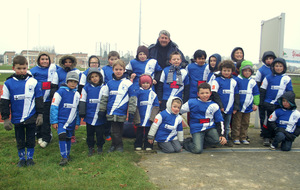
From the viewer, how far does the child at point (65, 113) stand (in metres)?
4.51

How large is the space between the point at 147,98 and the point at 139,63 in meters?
1.01

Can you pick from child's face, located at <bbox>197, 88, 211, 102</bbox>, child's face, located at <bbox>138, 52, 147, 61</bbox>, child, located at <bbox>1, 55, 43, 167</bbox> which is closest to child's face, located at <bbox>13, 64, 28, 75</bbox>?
child, located at <bbox>1, 55, 43, 167</bbox>

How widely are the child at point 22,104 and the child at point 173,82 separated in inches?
101

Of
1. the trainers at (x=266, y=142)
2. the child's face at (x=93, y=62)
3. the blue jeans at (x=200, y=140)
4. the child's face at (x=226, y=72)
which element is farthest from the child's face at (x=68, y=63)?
the trainers at (x=266, y=142)

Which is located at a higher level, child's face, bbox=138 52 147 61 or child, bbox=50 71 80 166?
child's face, bbox=138 52 147 61

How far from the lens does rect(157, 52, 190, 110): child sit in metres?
5.70

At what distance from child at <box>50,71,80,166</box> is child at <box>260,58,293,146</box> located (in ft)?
13.5

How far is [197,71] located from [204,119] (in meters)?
1.24

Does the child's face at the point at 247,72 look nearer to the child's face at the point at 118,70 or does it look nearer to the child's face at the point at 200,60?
the child's face at the point at 200,60

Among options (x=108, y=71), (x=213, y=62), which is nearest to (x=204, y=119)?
(x=213, y=62)

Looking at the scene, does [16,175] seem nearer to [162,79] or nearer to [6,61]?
[162,79]

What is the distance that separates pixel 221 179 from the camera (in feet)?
12.4

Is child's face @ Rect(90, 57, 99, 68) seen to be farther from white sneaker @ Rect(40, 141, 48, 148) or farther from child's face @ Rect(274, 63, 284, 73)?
child's face @ Rect(274, 63, 284, 73)

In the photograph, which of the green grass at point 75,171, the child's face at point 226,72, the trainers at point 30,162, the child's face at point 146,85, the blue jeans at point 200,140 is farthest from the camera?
the child's face at point 226,72
